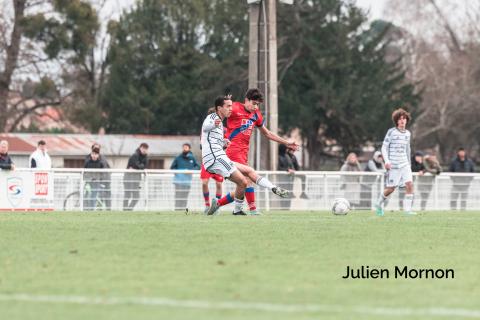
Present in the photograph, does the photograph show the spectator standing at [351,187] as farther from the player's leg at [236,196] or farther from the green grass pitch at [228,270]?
the green grass pitch at [228,270]

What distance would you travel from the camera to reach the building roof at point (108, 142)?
6256cm

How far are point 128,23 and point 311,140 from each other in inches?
495

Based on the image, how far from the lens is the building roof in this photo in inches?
2463

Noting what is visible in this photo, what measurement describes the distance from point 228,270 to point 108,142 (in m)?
54.6

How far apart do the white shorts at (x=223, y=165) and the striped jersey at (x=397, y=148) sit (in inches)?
165

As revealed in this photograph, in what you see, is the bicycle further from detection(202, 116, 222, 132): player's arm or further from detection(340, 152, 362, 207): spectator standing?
detection(202, 116, 222, 132): player's arm

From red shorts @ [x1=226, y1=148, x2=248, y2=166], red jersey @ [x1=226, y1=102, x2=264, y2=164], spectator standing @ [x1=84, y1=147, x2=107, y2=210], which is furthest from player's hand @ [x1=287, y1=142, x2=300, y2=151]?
spectator standing @ [x1=84, y1=147, x2=107, y2=210]

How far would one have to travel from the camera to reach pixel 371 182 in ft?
98.1

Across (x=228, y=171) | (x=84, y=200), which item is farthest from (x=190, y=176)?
(x=228, y=171)

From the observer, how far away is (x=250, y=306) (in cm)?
870

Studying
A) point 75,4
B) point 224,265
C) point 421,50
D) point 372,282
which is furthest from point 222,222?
point 421,50

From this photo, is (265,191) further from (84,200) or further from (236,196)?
(236,196)

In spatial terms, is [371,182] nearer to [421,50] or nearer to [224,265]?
[224,265]

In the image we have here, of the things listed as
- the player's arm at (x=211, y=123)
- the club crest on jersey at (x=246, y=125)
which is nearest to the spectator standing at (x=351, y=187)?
the club crest on jersey at (x=246, y=125)
